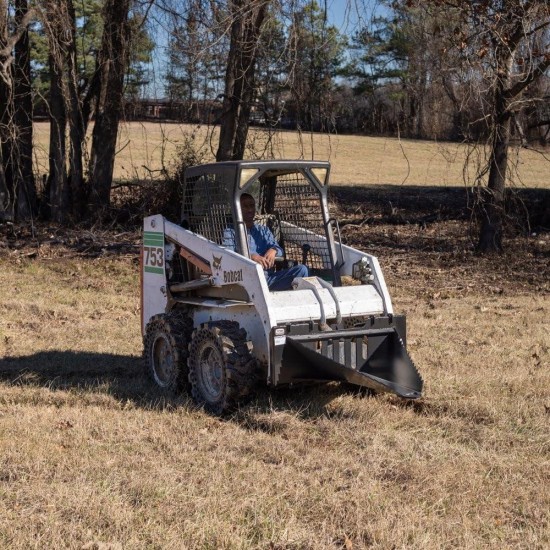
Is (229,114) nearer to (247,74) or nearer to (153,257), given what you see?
(247,74)

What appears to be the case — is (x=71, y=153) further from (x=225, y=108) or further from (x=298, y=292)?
(x=298, y=292)

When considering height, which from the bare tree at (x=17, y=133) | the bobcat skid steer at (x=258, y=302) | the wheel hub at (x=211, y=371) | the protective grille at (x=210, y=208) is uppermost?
the bare tree at (x=17, y=133)

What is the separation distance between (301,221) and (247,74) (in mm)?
6330

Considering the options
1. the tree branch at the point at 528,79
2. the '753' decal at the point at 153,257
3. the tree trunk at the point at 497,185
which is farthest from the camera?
the tree trunk at the point at 497,185

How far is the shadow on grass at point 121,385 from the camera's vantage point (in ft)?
23.4

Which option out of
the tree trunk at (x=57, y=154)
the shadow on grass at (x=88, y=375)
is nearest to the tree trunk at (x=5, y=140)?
the tree trunk at (x=57, y=154)

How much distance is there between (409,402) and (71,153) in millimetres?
11265

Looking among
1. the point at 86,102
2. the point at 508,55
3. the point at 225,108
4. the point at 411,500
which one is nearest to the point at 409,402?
the point at 411,500

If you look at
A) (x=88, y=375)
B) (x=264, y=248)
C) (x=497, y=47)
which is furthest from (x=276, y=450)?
(x=497, y=47)

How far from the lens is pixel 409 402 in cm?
736

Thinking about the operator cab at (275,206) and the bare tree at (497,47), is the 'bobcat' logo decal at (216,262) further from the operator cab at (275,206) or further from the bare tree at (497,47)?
the bare tree at (497,47)

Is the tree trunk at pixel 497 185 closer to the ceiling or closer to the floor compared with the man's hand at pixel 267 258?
closer to the ceiling

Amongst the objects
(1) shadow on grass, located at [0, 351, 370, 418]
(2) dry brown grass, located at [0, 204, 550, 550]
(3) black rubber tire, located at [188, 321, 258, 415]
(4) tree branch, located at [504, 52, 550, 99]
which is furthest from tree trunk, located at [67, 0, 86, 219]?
(3) black rubber tire, located at [188, 321, 258, 415]

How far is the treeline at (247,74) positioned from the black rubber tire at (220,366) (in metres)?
4.66
